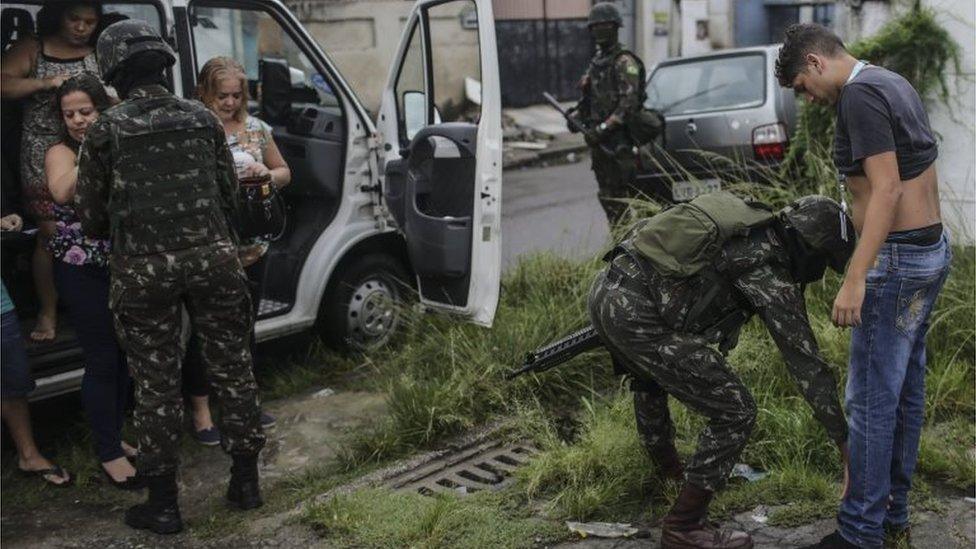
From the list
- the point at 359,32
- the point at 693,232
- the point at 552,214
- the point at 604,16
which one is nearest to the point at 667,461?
the point at 693,232

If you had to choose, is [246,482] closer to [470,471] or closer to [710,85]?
[470,471]

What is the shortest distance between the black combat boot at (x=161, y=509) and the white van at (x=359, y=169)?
1116 millimetres

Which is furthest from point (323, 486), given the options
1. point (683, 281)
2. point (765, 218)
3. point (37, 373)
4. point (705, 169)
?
point (705, 169)

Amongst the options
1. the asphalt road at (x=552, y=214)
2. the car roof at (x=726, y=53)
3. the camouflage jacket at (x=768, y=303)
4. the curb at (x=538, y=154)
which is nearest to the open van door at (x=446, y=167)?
the asphalt road at (x=552, y=214)

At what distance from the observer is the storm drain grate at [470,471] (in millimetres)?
4300

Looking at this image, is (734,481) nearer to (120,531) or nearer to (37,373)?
(120,531)

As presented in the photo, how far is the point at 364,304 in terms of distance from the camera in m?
5.89

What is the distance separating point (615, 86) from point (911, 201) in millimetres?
4224

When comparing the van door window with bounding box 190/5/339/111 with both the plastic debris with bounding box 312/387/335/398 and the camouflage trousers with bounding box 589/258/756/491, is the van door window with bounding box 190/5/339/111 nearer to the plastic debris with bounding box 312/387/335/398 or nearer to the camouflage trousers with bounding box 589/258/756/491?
the plastic debris with bounding box 312/387/335/398

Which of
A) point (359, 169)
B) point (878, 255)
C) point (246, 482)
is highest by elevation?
point (359, 169)

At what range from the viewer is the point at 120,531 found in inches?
160

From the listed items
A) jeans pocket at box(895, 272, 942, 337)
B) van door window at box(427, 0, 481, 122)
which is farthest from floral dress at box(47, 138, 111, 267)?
jeans pocket at box(895, 272, 942, 337)

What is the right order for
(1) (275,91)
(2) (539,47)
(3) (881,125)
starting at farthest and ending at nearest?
(2) (539,47)
(1) (275,91)
(3) (881,125)

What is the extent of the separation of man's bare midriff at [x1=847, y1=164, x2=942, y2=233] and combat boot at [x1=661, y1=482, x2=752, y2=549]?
1.00 metres
